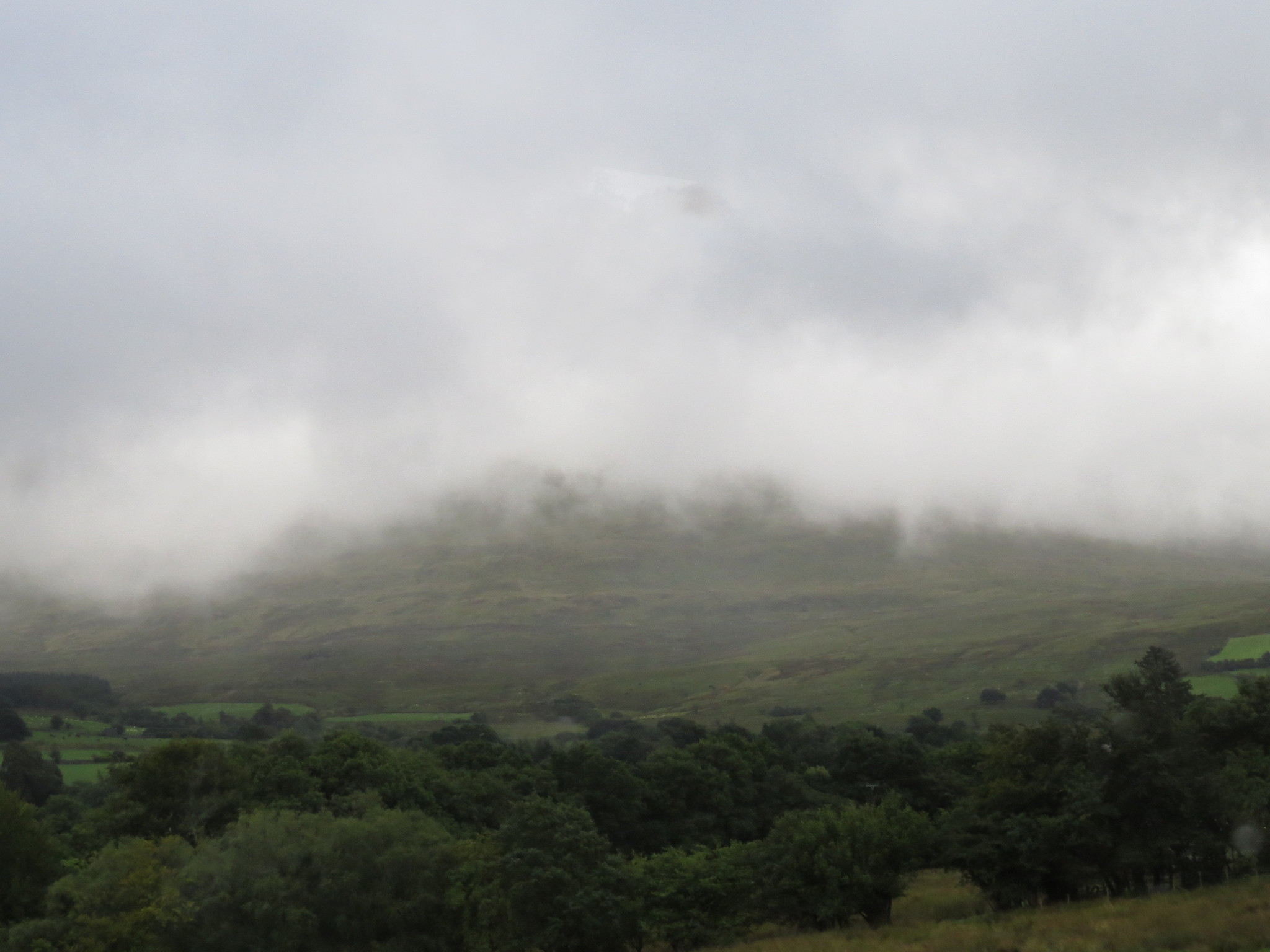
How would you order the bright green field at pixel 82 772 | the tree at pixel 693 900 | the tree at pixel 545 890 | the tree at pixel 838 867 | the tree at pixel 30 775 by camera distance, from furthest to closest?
the bright green field at pixel 82 772, the tree at pixel 30 775, the tree at pixel 693 900, the tree at pixel 838 867, the tree at pixel 545 890

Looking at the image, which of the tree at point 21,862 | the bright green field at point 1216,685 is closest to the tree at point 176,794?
the tree at point 21,862

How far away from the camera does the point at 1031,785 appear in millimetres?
48562

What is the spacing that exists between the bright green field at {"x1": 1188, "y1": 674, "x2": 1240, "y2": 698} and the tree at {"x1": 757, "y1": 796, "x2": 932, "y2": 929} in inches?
4957

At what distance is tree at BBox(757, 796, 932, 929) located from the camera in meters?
49.6

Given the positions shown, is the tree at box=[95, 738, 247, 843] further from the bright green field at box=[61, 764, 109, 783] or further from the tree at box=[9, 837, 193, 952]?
the bright green field at box=[61, 764, 109, 783]

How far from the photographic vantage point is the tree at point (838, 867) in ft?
163

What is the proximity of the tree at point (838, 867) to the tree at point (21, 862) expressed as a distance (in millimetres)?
42892

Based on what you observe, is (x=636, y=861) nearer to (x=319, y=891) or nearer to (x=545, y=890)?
(x=545, y=890)

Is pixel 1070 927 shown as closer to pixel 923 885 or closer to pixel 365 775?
pixel 923 885

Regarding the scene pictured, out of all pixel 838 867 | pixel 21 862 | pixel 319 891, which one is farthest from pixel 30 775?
pixel 838 867

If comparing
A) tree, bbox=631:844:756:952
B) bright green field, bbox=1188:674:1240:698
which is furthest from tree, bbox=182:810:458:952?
bright green field, bbox=1188:674:1240:698

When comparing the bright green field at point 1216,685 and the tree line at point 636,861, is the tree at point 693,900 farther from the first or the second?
the bright green field at point 1216,685

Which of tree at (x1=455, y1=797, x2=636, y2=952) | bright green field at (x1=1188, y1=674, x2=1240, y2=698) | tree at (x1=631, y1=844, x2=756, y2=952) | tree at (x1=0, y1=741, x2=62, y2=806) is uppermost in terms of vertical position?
tree at (x1=455, y1=797, x2=636, y2=952)

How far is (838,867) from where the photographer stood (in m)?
A: 49.7
